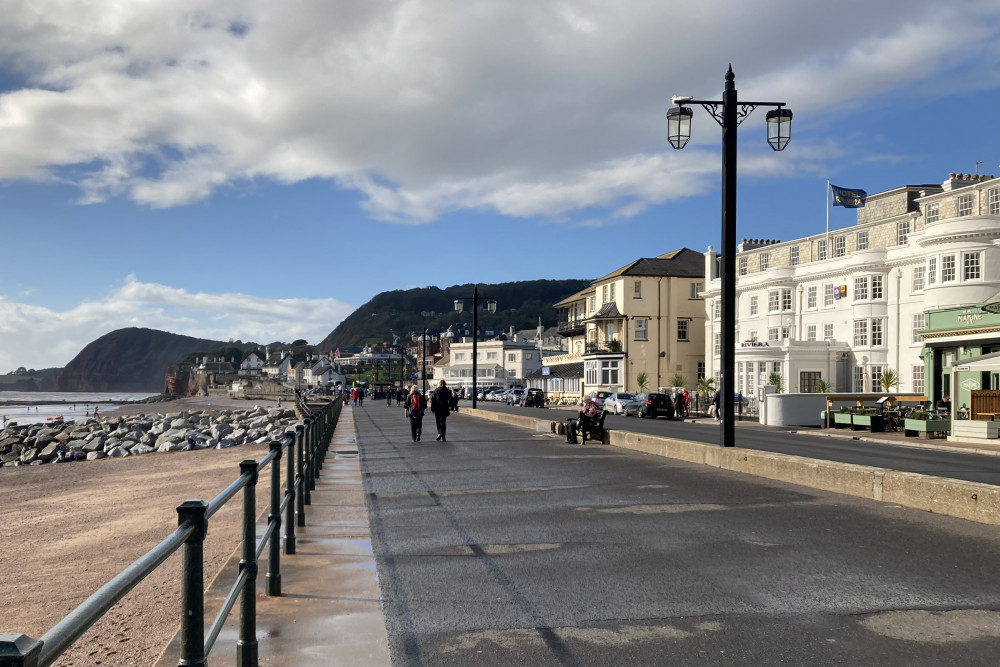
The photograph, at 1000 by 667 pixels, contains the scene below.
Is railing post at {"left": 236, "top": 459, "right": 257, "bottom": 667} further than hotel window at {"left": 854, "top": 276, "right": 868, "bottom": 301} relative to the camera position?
No

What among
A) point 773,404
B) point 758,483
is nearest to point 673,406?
point 773,404

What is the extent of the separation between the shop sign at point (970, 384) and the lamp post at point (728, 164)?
67.8 feet

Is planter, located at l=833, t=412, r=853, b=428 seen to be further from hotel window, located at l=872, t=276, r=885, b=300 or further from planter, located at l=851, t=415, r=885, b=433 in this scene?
hotel window, located at l=872, t=276, r=885, b=300

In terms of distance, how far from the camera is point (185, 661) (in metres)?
3.23

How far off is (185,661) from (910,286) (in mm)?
50175

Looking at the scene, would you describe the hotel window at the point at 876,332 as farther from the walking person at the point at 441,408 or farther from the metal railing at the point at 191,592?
the metal railing at the point at 191,592

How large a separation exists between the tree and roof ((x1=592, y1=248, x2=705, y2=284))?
30.8 m

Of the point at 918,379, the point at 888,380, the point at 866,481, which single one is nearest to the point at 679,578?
the point at 866,481

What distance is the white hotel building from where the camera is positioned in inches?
1665

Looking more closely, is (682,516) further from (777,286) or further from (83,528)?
(777,286)

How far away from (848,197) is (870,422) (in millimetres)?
28810

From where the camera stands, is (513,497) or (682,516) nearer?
(682,516)

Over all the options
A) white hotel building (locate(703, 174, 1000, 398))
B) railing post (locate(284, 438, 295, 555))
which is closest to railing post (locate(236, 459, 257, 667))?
railing post (locate(284, 438, 295, 555))

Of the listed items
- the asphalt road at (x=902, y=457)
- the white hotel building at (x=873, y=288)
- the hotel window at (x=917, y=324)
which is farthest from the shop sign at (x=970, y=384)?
the hotel window at (x=917, y=324)
